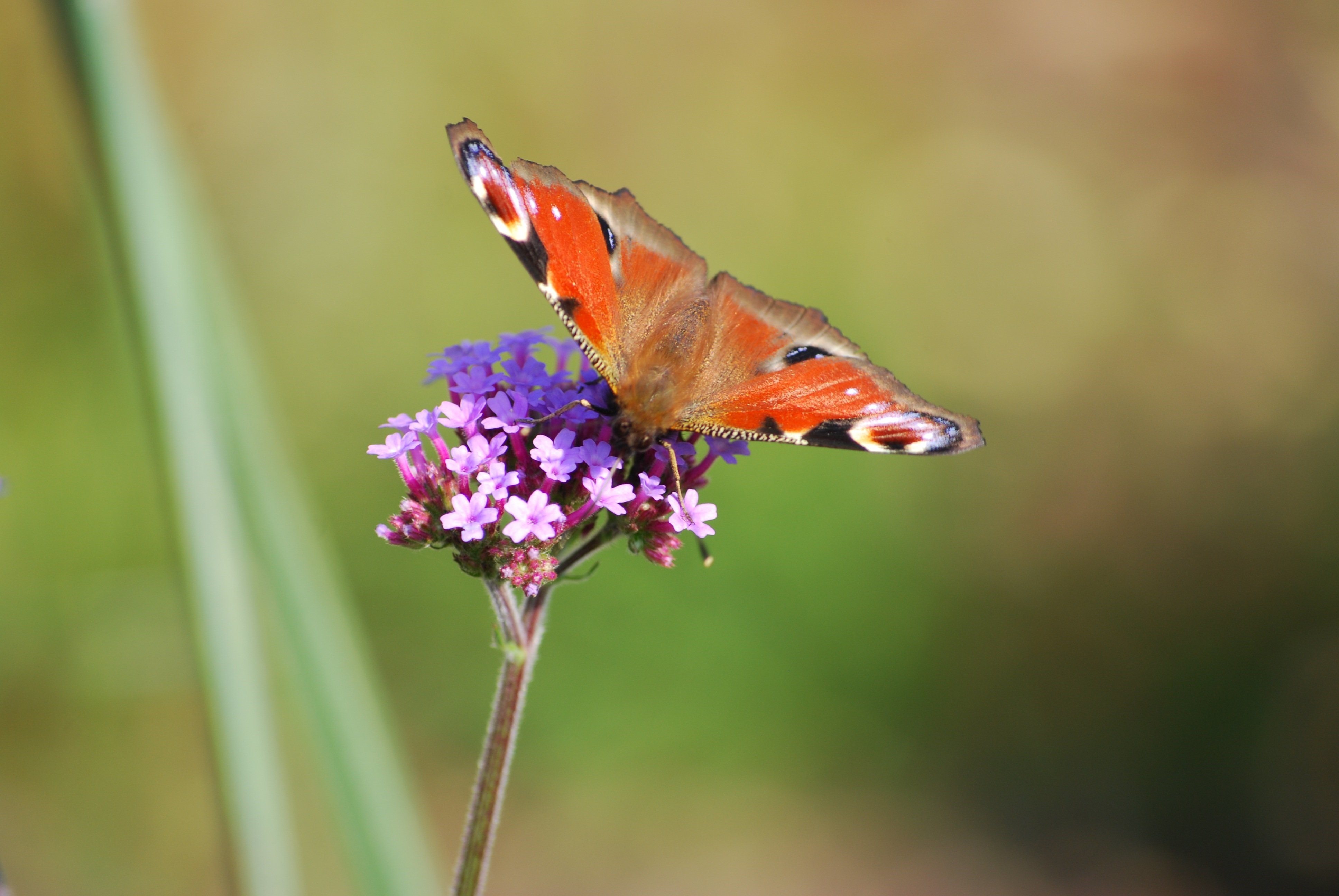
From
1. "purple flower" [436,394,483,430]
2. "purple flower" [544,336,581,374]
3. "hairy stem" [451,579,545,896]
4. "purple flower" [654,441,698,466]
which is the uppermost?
"purple flower" [544,336,581,374]

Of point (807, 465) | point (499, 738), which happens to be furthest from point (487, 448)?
point (807, 465)

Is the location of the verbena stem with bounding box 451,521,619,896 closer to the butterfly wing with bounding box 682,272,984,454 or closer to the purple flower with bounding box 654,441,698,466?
the purple flower with bounding box 654,441,698,466

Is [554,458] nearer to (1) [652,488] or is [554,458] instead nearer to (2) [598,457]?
(2) [598,457]

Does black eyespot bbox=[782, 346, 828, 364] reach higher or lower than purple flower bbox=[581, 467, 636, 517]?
higher

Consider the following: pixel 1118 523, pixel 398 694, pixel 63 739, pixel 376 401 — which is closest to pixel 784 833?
pixel 398 694

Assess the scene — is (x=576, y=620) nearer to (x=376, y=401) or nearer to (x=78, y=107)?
(x=376, y=401)

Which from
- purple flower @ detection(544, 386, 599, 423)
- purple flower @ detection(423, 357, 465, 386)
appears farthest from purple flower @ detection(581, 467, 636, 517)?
purple flower @ detection(423, 357, 465, 386)
